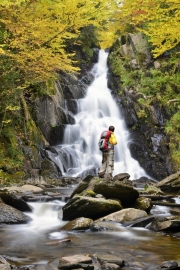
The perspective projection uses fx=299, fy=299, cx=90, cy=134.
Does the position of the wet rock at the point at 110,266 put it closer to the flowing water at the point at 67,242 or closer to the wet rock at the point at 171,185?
the flowing water at the point at 67,242

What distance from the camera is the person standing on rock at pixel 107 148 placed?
949cm

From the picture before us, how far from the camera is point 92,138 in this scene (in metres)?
18.4

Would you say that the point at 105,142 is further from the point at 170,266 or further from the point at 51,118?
the point at 51,118

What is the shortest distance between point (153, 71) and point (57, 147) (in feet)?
26.5

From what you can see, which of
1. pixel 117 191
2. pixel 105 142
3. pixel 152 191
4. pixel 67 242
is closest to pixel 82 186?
pixel 117 191

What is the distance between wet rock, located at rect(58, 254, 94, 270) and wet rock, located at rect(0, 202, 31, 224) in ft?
10.8

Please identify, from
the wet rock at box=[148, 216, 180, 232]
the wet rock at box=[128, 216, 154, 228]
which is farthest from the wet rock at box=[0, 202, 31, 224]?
the wet rock at box=[148, 216, 180, 232]

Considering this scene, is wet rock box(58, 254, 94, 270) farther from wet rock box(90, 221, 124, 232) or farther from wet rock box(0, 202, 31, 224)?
wet rock box(0, 202, 31, 224)

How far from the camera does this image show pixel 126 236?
5.96m

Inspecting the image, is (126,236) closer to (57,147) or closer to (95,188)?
(95,188)

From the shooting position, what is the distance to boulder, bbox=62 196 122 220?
7059mm

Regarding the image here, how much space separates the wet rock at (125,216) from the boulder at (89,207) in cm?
23

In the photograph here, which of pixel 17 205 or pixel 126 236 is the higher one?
pixel 17 205

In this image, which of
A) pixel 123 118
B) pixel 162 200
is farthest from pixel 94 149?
pixel 162 200
